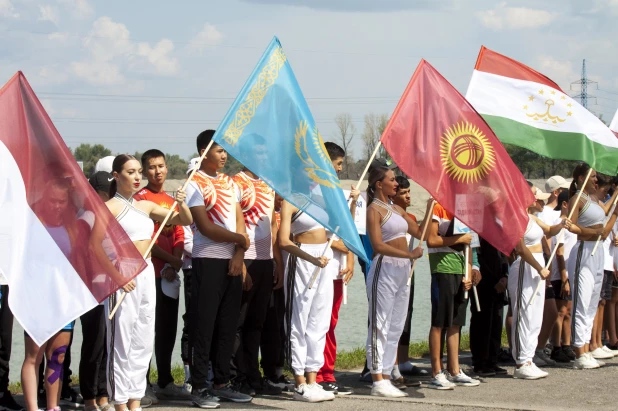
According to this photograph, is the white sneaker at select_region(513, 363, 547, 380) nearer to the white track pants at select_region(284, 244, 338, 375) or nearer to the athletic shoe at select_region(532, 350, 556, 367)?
the athletic shoe at select_region(532, 350, 556, 367)

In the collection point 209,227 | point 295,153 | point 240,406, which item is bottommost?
point 240,406

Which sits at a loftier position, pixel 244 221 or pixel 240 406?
pixel 244 221

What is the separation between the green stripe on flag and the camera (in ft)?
31.0

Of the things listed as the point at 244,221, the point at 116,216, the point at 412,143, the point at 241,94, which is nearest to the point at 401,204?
the point at 412,143

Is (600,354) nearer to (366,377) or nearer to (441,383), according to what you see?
(441,383)

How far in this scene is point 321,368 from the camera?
8.80 m

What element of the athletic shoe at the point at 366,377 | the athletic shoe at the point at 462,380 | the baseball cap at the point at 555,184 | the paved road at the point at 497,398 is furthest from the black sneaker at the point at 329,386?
Result: the baseball cap at the point at 555,184

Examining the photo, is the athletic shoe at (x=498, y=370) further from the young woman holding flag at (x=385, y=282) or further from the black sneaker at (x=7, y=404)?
the black sneaker at (x=7, y=404)

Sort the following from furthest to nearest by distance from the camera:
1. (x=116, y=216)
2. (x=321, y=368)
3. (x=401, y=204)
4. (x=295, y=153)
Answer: (x=401, y=204), (x=321, y=368), (x=295, y=153), (x=116, y=216)

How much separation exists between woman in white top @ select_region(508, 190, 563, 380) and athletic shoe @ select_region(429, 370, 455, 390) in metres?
1.05

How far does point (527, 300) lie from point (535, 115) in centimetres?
187

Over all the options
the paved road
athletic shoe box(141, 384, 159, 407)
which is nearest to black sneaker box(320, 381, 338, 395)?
the paved road

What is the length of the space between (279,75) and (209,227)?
133cm

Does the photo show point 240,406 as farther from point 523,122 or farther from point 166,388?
point 523,122
